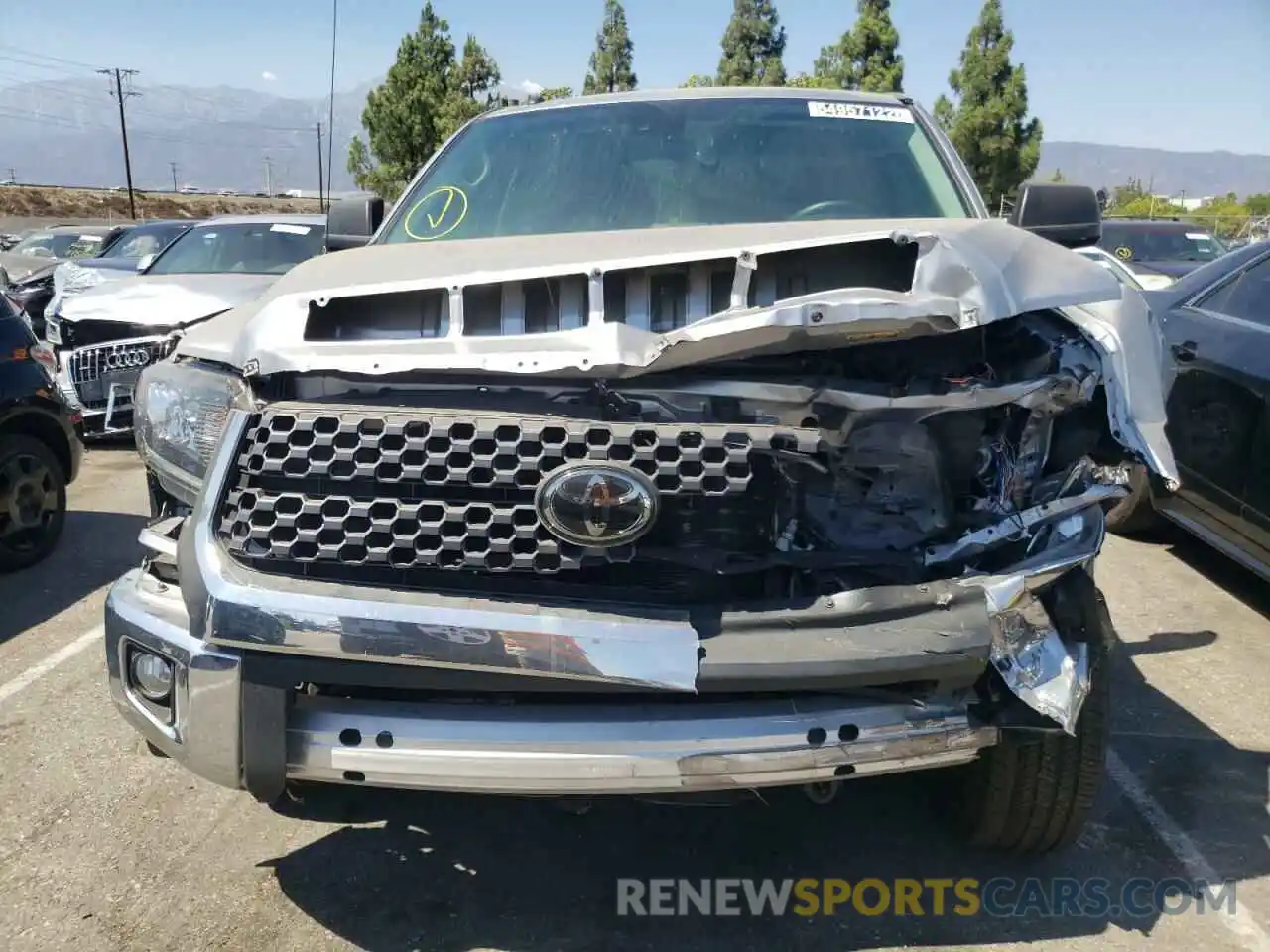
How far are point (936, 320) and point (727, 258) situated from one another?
51cm

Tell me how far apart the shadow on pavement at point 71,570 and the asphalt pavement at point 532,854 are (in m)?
1.11

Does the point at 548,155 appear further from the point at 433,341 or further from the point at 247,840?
the point at 247,840

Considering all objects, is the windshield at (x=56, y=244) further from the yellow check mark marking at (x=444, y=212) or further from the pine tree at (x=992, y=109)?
the pine tree at (x=992, y=109)

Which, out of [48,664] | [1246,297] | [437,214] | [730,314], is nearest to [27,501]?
[48,664]

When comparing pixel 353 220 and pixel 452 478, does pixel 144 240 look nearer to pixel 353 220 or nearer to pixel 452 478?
pixel 353 220

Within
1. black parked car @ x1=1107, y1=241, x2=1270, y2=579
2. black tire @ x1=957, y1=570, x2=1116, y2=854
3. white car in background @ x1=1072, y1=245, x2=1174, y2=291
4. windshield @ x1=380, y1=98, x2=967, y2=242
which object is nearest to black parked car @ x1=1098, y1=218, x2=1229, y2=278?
white car in background @ x1=1072, y1=245, x2=1174, y2=291

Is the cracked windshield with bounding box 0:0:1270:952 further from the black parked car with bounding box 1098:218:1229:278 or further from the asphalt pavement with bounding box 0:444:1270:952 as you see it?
the black parked car with bounding box 1098:218:1229:278

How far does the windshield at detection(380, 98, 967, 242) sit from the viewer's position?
3.56 meters

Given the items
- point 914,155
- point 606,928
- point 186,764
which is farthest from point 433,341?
point 914,155

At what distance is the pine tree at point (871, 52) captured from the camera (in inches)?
1199

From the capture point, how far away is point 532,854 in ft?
9.84

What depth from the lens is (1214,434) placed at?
490 cm

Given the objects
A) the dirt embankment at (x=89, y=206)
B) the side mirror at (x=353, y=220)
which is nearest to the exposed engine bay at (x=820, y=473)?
the side mirror at (x=353, y=220)

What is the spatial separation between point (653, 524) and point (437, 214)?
2044 mm
